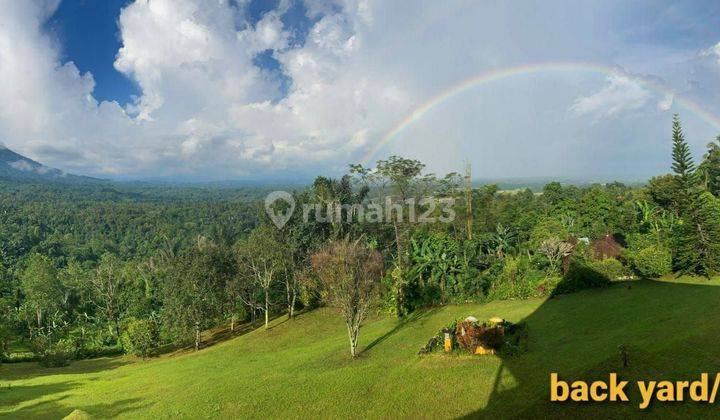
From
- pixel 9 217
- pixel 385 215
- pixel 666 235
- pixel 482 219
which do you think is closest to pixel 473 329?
pixel 666 235

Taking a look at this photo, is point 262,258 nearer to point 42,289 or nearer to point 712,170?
point 42,289

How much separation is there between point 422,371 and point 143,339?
84.4 ft

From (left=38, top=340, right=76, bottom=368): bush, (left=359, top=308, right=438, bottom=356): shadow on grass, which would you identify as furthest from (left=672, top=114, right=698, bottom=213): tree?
(left=38, top=340, right=76, bottom=368): bush

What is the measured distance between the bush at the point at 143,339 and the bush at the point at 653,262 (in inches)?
1397

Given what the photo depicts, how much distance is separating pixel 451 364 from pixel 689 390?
7439 mm

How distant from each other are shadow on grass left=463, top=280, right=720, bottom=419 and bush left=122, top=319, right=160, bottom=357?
27863 millimetres

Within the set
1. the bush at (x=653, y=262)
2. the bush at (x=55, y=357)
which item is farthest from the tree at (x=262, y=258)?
the bush at (x=653, y=262)

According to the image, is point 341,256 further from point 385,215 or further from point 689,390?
point 385,215

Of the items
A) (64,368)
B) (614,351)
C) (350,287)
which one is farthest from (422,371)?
(64,368)

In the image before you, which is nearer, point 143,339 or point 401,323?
point 401,323

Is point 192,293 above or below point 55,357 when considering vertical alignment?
above

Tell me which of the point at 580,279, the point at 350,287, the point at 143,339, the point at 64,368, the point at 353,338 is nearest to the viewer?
the point at 350,287

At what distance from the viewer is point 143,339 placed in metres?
31.6

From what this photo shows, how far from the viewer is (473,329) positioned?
53.2ft
